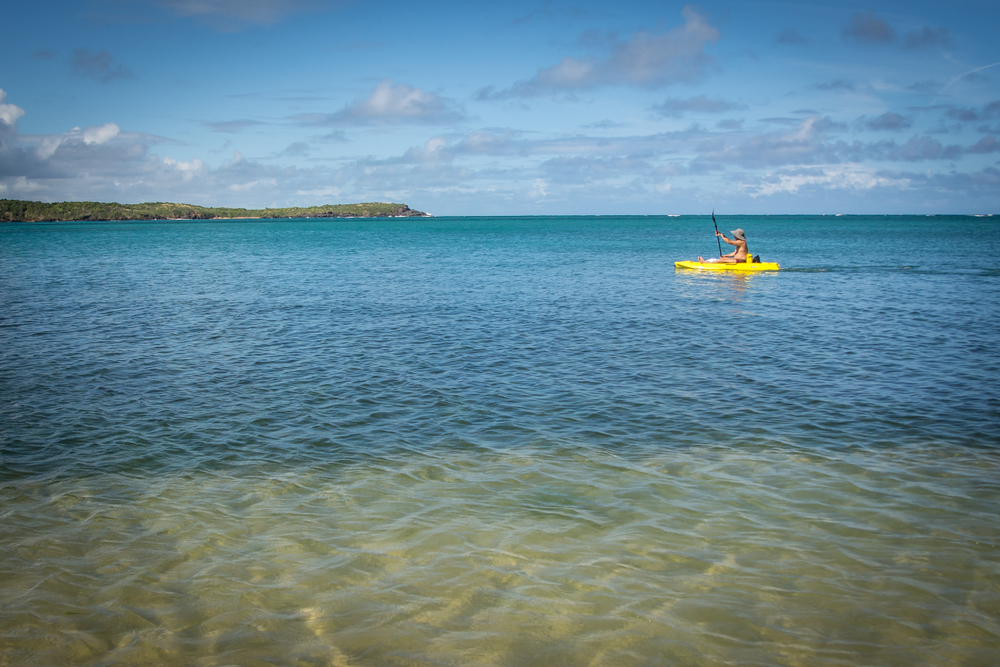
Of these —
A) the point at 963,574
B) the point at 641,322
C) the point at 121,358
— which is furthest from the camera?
the point at 641,322

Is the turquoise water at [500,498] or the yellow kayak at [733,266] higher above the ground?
the yellow kayak at [733,266]

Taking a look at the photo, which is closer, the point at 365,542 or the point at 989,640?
the point at 989,640

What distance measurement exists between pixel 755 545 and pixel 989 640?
6.19ft

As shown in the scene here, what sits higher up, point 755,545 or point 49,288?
point 49,288

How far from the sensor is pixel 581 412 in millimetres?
10328

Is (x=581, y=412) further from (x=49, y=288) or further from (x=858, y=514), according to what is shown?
(x=49, y=288)

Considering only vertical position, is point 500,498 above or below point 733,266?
below

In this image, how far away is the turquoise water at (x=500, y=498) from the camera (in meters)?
4.89

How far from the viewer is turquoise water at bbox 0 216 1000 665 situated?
4.89 metres

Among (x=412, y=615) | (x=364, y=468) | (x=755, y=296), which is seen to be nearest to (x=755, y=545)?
(x=412, y=615)

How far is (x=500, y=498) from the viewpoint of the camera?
722 centimetres

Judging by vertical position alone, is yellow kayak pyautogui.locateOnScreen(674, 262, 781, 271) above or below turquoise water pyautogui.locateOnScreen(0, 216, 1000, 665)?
above

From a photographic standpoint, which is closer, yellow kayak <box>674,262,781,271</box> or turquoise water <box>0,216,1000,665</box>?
turquoise water <box>0,216,1000,665</box>

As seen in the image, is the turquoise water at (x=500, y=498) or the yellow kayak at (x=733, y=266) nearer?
the turquoise water at (x=500, y=498)
